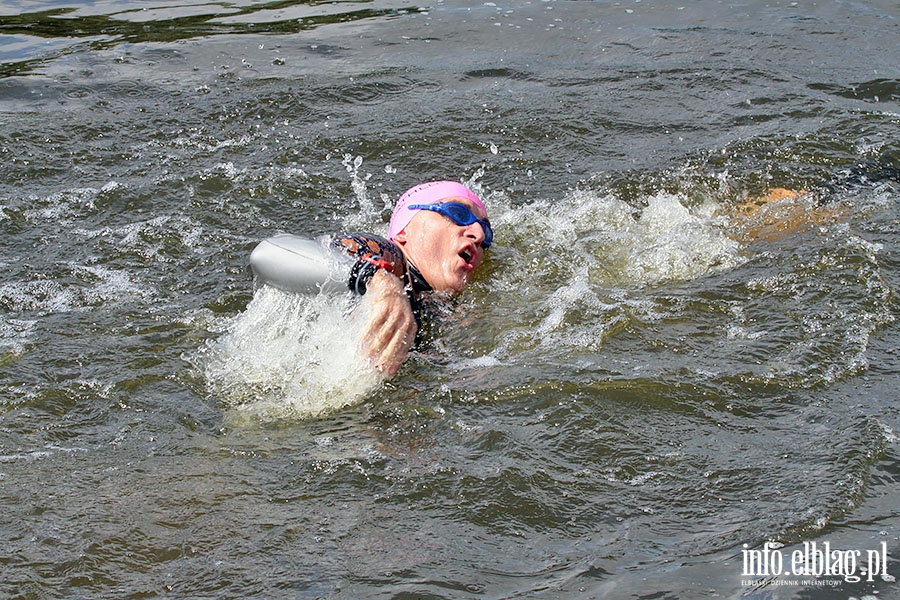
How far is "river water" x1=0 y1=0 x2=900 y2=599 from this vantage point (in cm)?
354

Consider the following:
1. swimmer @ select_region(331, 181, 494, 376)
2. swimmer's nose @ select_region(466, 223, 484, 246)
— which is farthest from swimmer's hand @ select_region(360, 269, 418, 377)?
swimmer's nose @ select_region(466, 223, 484, 246)

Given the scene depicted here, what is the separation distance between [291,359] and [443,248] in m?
1.24

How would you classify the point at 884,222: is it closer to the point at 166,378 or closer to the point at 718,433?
the point at 718,433

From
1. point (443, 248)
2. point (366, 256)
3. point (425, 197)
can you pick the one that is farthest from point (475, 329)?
point (425, 197)

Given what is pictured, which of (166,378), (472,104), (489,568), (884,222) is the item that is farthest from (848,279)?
(472,104)

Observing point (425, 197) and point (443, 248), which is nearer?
point (443, 248)

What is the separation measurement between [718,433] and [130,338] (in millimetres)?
3206

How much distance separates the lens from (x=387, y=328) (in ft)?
16.2

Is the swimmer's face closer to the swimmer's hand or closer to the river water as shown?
the river water

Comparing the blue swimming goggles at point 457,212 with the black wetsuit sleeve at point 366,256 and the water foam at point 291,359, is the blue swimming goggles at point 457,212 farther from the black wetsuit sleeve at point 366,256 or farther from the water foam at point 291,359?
the water foam at point 291,359

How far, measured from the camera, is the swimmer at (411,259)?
16.2ft

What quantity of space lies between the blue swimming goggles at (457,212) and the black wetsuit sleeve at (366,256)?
1.52ft

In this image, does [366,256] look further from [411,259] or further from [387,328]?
[411,259]

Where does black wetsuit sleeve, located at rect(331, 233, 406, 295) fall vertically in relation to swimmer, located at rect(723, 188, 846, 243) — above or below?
above
